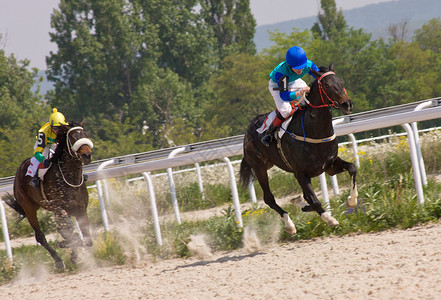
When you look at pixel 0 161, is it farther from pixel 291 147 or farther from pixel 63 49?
pixel 291 147

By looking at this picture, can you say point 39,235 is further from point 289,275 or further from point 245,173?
point 289,275

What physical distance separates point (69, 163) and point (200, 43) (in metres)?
Result: 41.4

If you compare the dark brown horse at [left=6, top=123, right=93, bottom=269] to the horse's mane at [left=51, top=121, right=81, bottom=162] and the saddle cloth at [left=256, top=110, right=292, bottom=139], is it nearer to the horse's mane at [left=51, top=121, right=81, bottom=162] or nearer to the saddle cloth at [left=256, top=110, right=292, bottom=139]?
the horse's mane at [left=51, top=121, right=81, bottom=162]

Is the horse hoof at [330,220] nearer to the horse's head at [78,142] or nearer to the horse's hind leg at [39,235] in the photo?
the horse's head at [78,142]

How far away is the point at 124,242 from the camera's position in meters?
6.82

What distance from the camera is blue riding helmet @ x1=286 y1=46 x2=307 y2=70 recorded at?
569cm

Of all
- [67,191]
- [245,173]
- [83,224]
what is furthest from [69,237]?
[245,173]

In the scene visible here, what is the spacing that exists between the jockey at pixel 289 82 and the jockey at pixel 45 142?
2.71 m

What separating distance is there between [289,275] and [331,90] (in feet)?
5.88

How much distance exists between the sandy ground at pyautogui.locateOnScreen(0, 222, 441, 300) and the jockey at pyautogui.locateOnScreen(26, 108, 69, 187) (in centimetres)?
138

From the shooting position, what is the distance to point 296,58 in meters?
5.71

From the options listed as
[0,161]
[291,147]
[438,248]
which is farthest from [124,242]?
[0,161]

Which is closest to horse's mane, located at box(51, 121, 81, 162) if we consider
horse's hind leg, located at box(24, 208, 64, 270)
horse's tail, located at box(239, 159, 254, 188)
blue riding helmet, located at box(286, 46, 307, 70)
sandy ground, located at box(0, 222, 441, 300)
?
horse's hind leg, located at box(24, 208, 64, 270)

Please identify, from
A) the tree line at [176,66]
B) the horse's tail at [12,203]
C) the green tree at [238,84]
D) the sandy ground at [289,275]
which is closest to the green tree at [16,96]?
the tree line at [176,66]
